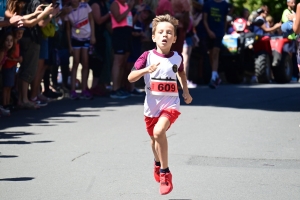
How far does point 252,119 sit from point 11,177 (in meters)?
5.68

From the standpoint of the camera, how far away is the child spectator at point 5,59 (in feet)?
42.8

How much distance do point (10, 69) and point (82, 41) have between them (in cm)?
280

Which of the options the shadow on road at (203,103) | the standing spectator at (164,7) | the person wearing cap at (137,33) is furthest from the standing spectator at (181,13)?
the shadow on road at (203,103)

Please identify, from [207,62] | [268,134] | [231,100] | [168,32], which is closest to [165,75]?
[168,32]

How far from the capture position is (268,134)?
11.2 m

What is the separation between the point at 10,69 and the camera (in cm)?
1354

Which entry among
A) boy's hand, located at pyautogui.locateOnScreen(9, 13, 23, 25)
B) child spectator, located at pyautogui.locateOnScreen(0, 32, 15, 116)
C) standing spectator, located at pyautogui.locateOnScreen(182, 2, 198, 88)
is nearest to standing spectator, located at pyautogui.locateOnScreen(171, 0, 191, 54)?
standing spectator, located at pyautogui.locateOnScreen(182, 2, 198, 88)

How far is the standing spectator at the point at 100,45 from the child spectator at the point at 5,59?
3.61 metres

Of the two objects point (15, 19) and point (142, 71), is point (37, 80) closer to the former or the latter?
point (15, 19)

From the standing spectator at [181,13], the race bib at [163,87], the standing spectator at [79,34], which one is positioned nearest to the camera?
the race bib at [163,87]

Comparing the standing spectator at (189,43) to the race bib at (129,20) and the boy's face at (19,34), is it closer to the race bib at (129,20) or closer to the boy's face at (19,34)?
the race bib at (129,20)

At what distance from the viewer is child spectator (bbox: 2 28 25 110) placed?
44.0ft

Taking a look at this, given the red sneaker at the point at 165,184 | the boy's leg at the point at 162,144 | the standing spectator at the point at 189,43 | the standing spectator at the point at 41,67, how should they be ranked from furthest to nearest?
the standing spectator at the point at 189,43 → the standing spectator at the point at 41,67 → the boy's leg at the point at 162,144 → the red sneaker at the point at 165,184

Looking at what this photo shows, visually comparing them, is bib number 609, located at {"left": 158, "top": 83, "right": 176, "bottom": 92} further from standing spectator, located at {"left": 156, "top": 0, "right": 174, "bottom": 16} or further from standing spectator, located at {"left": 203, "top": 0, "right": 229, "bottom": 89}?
standing spectator, located at {"left": 203, "top": 0, "right": 229, "bottom": 89}
